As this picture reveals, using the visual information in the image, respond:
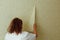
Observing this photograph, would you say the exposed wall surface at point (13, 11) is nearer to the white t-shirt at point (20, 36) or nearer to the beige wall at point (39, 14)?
the beige wall at point (39, 14)

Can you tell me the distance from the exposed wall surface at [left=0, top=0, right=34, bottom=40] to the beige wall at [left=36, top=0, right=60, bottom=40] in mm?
182

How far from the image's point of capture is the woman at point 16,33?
220 cm

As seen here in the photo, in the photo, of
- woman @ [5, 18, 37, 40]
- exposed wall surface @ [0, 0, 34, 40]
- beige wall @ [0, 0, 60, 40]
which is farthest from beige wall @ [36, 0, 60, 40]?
woman @ [5, 18, 37, 40]

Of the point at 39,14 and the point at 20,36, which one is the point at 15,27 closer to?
the point at 20,36

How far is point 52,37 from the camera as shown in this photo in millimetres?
2766

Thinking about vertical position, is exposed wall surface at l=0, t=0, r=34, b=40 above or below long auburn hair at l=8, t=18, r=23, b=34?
above

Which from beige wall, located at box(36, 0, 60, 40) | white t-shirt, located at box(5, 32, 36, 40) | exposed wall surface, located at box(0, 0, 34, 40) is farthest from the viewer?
beige wall, located at box(36, 0, 60, 40)

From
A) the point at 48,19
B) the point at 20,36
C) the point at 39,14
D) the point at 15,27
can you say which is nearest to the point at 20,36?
the point at 20,36

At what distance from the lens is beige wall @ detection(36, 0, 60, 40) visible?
2623mm

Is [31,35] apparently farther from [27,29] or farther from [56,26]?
[56,26]

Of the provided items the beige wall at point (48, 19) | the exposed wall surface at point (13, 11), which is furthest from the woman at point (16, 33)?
the beige wall at point (48, 19)

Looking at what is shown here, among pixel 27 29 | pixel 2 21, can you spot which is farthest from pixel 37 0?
pixel 2 21

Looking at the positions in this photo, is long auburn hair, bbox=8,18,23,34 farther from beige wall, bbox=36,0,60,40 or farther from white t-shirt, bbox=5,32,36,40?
beige wall, bbox=36,0,60,40

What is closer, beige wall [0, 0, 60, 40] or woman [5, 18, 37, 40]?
woman [5, 18, 37, 40]
